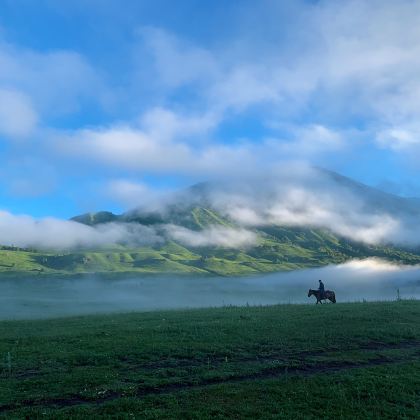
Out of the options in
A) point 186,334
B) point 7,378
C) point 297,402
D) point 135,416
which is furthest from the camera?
point 186,334

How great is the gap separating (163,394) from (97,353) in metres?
8.22

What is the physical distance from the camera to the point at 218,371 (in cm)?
2222

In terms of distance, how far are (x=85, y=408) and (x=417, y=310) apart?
34.9m

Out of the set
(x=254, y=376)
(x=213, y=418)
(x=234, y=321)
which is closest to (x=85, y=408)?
(x=213, y=418)

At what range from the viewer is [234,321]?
37000 millimetres

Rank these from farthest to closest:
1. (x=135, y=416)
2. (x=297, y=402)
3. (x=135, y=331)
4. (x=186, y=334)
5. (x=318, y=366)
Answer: (x=135, y=331)
(x=186, y=334)
(x=318, y=366)
(x=297, y=402)
(x=135, y=416)

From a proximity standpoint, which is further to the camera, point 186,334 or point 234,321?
point 234,321

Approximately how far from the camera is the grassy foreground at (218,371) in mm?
17688

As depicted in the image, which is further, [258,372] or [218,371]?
[258,372]

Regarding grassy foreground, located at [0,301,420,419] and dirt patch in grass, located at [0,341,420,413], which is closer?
grassy foreground, located at [0,301,420,419]

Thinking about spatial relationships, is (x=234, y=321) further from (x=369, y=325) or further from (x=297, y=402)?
(x=297, y=402)

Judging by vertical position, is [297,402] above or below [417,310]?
below

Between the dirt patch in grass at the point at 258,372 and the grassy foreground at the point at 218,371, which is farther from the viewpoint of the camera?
the dirt patch in grass at the point at 258,372

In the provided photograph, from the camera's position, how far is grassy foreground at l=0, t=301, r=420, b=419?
17688mm
